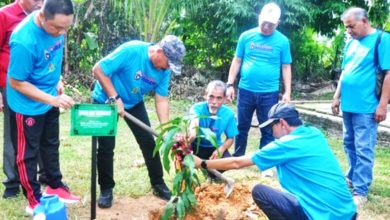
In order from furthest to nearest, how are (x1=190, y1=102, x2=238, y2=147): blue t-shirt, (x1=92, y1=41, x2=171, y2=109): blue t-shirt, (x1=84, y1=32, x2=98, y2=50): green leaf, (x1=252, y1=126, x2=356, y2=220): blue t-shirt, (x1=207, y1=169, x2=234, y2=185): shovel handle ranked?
1. (x1=84, y1=32, x2=98, y2=50): green leaf
2. (x1=190, y1=102, x2=238, y2=147): blue t-shirt
3. (x1=92, y1=41, x2=171, y2=109): blue t-shirt
4. (x1=207, y1=169, x2=234, y2=185): shovel handle
5. (x1=252, y1=126, x2=356, y2=220): blue t-shirt

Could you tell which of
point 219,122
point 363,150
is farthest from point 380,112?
point 219,122

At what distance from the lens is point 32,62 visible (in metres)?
3.18

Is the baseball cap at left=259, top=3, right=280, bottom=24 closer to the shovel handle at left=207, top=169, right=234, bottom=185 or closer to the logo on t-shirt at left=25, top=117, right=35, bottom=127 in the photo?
the shovel handle at left=207, top=169, right=234, bottom=185

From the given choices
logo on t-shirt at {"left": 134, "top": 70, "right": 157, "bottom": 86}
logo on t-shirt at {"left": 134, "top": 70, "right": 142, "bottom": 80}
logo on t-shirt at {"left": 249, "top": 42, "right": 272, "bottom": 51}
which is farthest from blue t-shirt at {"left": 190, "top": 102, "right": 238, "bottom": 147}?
logo on t-shirt at {"left": 249, "top": 42, "right": 272, "bottom": 51}

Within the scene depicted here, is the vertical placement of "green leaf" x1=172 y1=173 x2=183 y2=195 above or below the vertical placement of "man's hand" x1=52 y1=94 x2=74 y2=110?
below

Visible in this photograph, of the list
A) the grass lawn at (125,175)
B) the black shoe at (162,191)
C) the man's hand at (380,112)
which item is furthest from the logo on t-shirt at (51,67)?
the man's hand at (380,112)

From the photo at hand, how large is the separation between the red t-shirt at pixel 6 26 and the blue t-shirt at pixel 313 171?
2132 millimetres

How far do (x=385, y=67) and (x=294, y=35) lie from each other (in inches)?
262

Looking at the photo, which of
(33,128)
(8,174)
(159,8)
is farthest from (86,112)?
(159,8)

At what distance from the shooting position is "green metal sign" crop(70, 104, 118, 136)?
3.06 m

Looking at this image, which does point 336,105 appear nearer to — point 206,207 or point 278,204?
point 206,207

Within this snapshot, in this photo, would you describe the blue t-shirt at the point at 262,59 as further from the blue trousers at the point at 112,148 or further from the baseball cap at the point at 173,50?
the baseball cap at the point at 173,50

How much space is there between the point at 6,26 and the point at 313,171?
8.28 ft

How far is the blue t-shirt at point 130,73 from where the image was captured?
3.58 m
